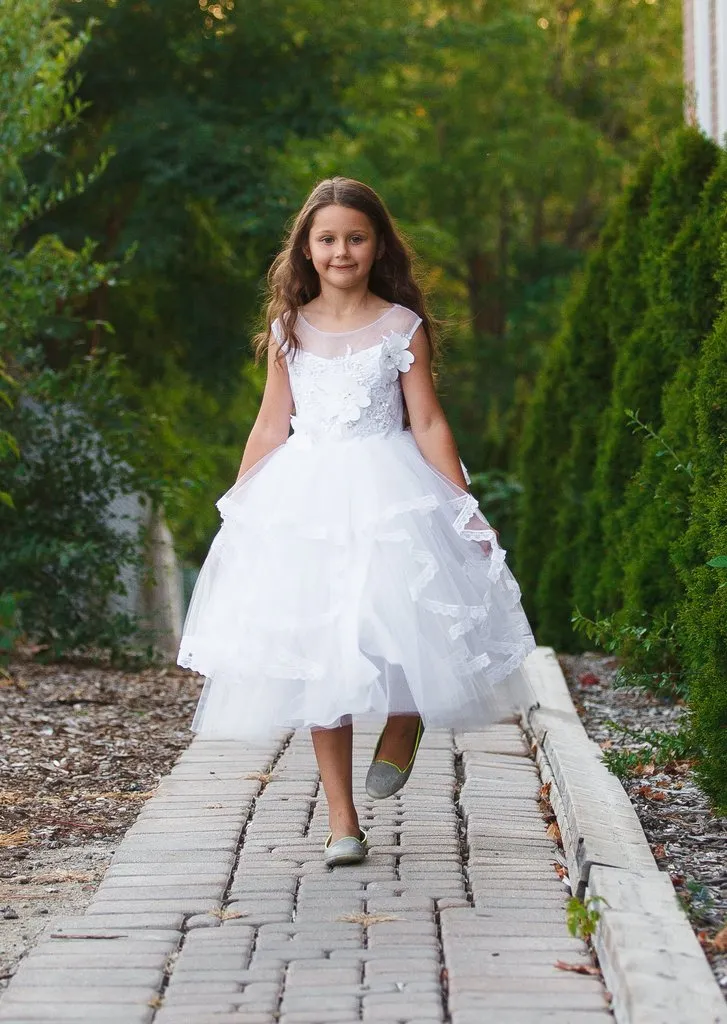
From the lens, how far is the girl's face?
13.3ft

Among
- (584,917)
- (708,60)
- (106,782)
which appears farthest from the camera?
(708,60)

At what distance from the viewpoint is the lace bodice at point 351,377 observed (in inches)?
157

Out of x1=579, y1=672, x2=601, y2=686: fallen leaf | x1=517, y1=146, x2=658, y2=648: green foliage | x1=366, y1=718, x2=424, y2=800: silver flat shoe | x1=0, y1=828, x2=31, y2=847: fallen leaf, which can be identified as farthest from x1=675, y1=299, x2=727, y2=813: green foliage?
x1=517, y1=146, x2=658, y2=648: green foliage

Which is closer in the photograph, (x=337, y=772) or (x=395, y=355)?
(x=337, y=772)

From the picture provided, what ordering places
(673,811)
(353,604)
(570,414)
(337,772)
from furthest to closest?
(570,414)
(673,811)
(337,772)
(353,604)

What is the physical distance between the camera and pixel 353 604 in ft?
11.8

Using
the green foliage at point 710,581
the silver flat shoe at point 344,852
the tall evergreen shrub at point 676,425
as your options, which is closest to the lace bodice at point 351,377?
the green foliage at point 710,581

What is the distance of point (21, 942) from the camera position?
321 centimetres

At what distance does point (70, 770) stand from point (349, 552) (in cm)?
197

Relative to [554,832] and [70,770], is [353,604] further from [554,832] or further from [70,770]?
[70,770]

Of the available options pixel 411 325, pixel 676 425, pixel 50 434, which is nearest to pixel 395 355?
pixel 411 325

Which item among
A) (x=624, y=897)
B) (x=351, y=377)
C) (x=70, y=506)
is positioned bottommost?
(x=624, y=897)

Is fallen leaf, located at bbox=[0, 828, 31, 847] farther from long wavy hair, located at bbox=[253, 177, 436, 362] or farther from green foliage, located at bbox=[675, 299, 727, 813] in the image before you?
green foliage, located at bbox=[675, 299, 727, 813]

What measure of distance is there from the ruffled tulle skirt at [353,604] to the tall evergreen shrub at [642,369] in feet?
9.32
